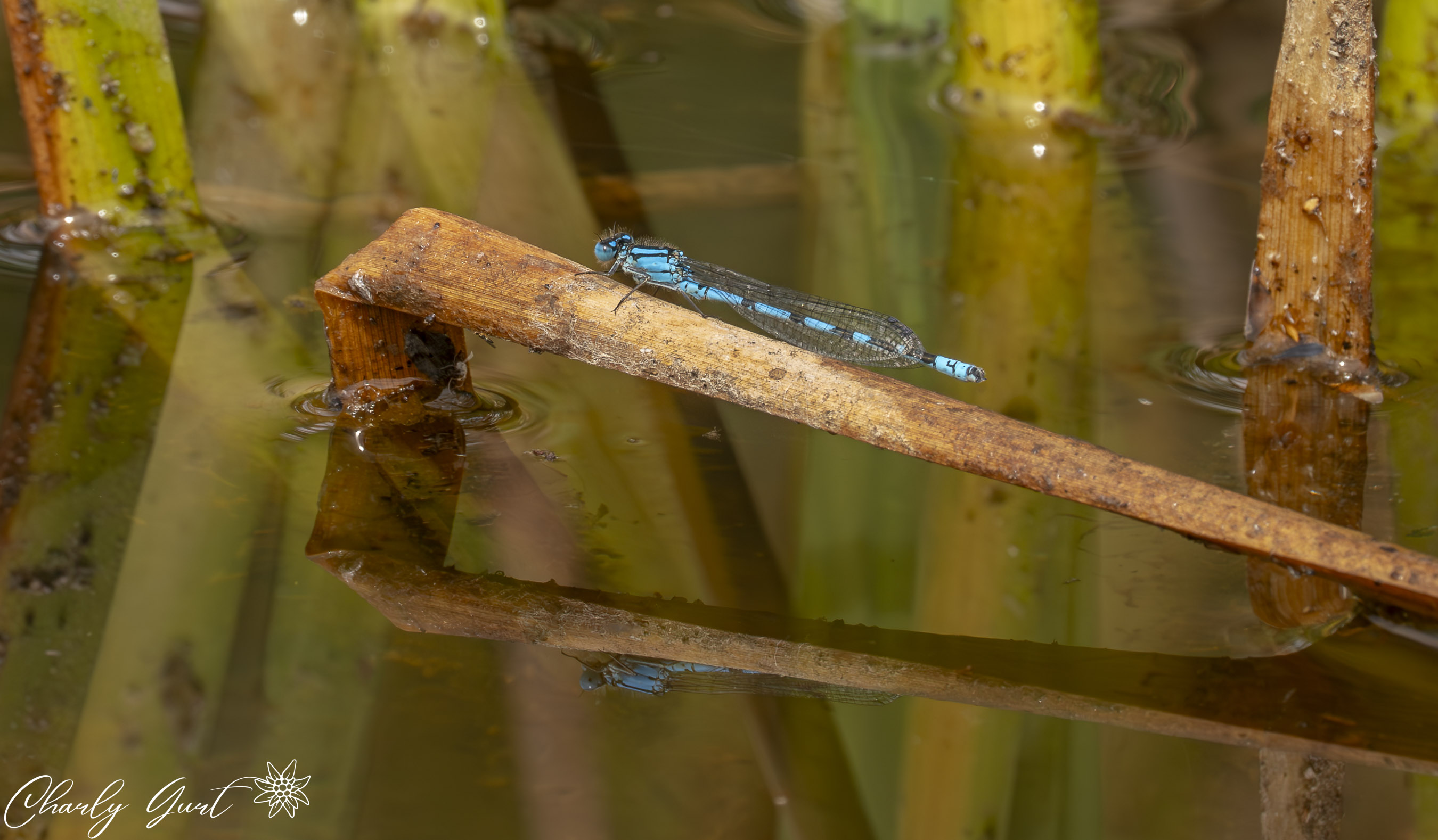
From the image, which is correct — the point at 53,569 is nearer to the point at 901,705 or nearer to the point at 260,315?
the point at 260,315

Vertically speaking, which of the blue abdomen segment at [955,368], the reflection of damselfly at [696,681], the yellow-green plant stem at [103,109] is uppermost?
the yellow-green plant stem at [103,109]

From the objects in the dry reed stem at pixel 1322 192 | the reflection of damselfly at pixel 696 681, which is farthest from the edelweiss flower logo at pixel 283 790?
the dry reed stem at pixel 1322 192

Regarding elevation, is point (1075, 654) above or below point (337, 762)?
above

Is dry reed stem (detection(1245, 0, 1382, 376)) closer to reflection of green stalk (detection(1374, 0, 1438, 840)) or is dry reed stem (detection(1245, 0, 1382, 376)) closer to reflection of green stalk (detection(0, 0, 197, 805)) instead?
reflection of green stalk (detection(1374, 0, 1438, 840))

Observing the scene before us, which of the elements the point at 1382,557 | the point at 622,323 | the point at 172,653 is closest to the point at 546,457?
the point at 622,323

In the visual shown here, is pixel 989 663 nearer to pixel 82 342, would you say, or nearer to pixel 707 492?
pixel 707 492
